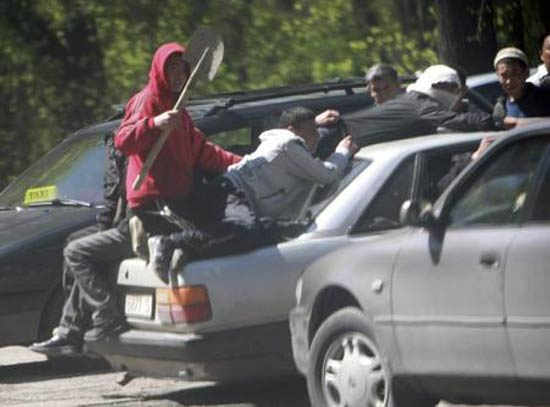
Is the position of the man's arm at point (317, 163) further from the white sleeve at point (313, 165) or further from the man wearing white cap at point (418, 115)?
the man wearing white cap at point (418, 115)

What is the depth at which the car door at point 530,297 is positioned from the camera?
27.3 ft

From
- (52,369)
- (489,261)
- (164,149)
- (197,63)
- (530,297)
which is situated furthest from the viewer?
(52,369)

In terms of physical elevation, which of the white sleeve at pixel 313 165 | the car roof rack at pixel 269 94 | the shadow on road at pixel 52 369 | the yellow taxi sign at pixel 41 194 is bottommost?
the shadow on road at pixel 52 369

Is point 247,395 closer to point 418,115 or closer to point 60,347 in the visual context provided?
point 60,347

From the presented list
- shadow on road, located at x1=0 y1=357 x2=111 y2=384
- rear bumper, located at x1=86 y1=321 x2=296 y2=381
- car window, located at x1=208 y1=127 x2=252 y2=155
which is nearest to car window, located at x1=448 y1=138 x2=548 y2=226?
rear bumper, located at x1=86 y1=321 x2=296 y2=381

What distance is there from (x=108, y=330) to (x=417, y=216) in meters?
2.93

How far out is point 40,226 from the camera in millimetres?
13586

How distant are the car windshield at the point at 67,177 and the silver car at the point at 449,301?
4267 mm

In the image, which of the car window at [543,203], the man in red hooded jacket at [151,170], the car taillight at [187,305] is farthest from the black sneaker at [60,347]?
the car window at [543,203]

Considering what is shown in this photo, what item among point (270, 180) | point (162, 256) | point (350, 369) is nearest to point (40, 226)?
point (270, 180)

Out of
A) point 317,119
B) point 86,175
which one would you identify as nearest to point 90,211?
point 86,175

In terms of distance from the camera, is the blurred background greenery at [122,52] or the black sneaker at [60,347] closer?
the black sneaker at [60,347]

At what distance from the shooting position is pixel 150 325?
11109mm

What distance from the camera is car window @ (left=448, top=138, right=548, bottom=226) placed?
8844 millimetres
